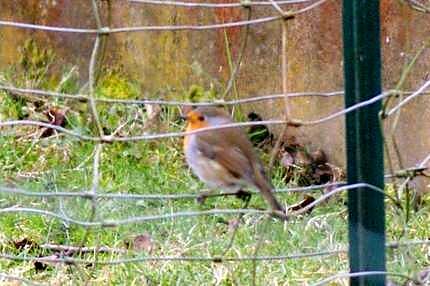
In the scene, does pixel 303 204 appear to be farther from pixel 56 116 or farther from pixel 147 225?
pixel 56 116

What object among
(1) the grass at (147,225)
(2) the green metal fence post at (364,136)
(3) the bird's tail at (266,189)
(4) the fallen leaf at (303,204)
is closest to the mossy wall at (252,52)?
(1) the grass at (147,225)

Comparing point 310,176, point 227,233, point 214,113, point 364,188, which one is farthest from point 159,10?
point 364,188

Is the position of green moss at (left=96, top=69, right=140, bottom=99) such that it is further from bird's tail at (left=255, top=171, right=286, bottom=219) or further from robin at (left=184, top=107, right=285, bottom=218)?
bird's tail at (left=255, top=171, right=286, bottom=219)

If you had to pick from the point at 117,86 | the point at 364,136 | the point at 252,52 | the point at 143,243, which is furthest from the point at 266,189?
the point at 117,86

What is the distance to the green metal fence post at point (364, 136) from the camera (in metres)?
2.42

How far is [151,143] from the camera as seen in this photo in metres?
4.96

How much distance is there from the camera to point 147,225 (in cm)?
410

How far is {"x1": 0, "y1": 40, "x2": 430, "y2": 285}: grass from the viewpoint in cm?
363

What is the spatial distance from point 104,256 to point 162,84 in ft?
5.37

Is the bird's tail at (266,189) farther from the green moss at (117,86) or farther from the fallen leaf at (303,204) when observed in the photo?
the green moss at (117,86)

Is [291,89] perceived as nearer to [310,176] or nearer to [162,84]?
[310,176]

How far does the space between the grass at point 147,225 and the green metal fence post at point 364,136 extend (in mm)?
490

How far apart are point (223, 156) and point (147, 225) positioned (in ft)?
2.55

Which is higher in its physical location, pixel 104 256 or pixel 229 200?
pixel 229 200
